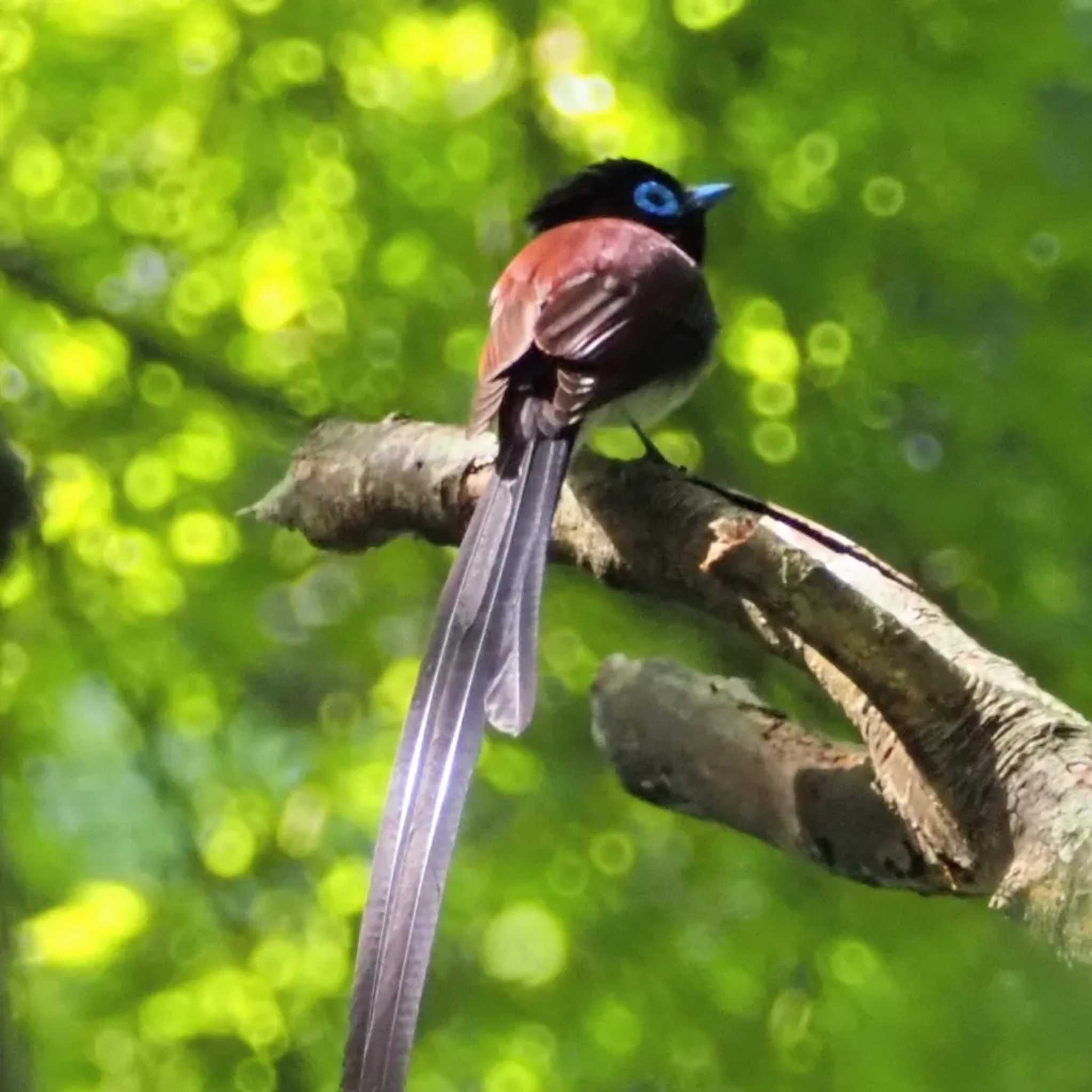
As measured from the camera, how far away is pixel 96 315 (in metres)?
2.04

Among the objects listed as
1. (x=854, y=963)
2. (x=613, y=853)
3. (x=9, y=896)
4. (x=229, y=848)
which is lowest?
(x=9, y=896)

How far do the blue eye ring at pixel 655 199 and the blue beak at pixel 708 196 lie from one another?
2 centimetres

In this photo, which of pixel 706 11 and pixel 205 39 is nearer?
pixel 706 11

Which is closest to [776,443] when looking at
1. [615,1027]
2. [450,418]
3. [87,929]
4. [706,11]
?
[450,418]

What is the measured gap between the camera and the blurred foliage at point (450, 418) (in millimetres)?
1780

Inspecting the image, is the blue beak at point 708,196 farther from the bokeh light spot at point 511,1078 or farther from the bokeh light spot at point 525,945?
the bokeh light spot at point 511,1078

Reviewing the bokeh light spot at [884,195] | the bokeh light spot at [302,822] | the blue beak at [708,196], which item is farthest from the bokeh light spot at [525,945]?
the bokeh light spot at [884,195]

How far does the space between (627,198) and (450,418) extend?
0.50 meters

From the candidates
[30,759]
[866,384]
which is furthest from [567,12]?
[30,759]

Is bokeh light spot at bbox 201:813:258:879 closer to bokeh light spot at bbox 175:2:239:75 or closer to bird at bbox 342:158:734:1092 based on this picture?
bird at bbox 342:158:734:1092

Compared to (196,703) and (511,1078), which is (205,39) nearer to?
(196,703)

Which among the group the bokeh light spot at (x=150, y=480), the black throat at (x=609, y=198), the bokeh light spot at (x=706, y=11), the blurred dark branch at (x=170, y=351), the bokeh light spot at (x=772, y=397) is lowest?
the bokeh light spot at (x=150, y=480)

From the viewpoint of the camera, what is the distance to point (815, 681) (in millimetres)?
1164

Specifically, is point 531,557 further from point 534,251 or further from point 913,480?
point 913,480
